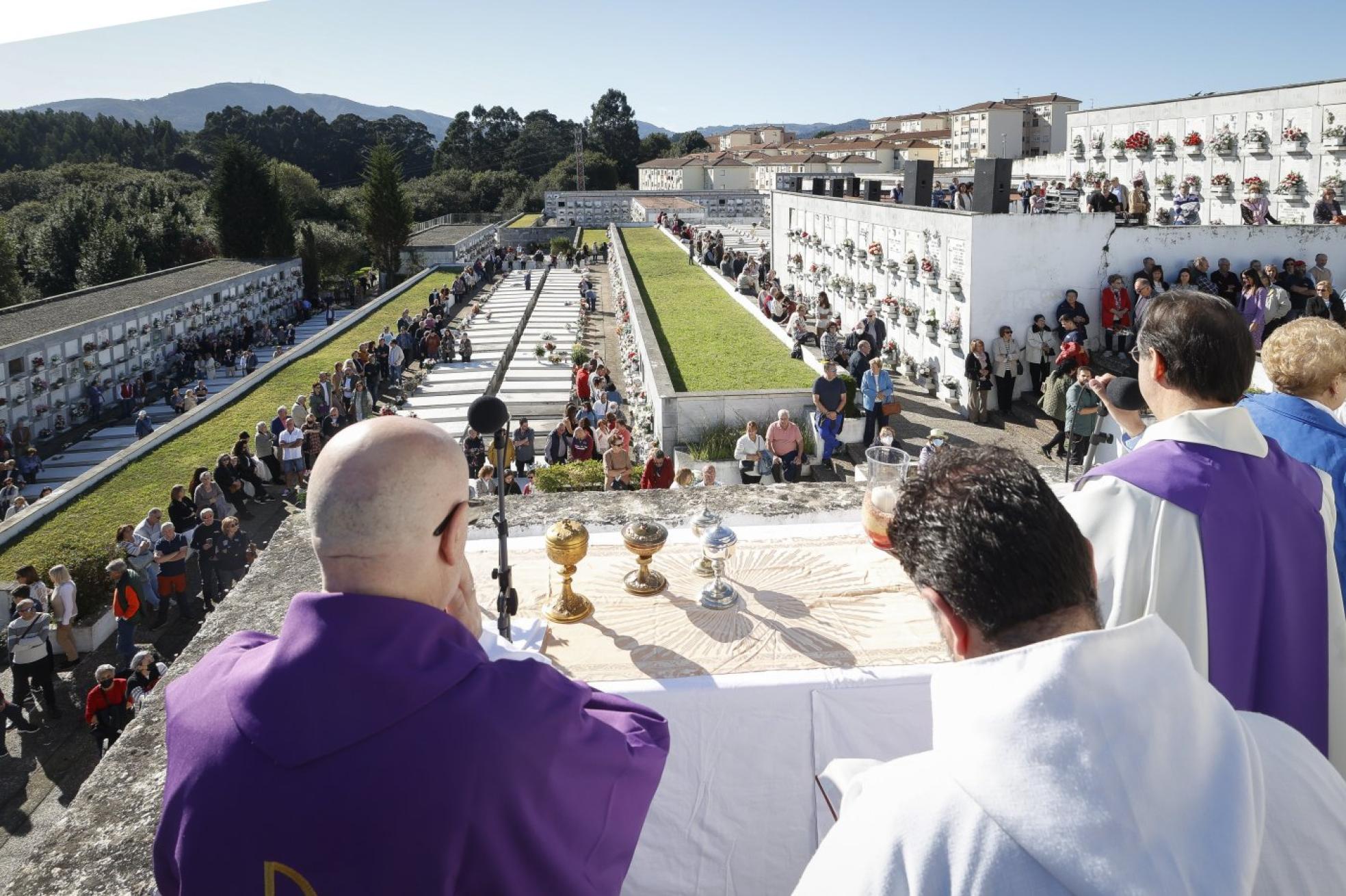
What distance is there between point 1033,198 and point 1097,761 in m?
17.5

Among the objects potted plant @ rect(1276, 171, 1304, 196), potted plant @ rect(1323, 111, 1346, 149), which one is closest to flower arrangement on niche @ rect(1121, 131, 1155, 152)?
potted plant @ rect(1276, 171, 1304, 196)

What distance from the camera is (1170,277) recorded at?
50.0 feet

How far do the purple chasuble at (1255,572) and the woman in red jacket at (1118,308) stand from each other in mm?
13523

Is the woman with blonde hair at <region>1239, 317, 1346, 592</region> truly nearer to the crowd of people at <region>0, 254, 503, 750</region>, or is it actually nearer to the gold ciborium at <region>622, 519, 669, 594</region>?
the gold ciborium at <region>622, 519, 669, 594</region>

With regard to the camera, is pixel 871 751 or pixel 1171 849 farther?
pixel 871 751

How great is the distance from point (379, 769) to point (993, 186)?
15.6 meters

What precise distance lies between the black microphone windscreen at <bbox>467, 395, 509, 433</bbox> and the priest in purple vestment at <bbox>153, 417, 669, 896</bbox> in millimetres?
1324

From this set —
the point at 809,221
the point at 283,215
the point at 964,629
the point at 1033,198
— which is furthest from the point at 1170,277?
the point at 283,215

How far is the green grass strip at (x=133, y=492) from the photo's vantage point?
1162 centimetres

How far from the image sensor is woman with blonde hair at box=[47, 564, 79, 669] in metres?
9.77

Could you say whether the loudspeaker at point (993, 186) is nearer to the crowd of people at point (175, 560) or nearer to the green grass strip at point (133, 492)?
the crowd of people at point (175, 560)

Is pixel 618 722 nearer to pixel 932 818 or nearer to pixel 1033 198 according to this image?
pixel 932 818

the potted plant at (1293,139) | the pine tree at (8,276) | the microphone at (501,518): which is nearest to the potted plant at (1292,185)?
the potted plant at (1293,139)

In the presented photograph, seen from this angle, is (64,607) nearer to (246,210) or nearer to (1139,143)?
(1139,143)
